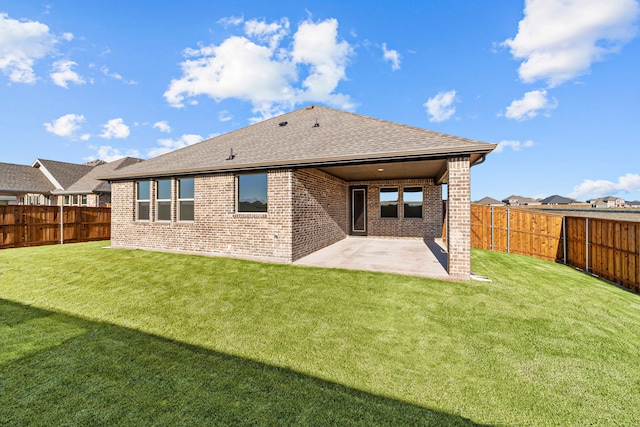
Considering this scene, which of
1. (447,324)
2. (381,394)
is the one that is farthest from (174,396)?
(447,324)

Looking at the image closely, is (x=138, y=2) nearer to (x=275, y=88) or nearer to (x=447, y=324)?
(x=275, y=88)

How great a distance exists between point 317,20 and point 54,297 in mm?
13377

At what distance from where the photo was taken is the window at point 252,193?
8.20m

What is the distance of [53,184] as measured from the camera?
21953 millimetres

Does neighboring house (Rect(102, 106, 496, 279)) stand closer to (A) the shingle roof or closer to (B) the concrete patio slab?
(A) the shingle roof

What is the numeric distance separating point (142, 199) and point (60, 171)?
21.8 metres

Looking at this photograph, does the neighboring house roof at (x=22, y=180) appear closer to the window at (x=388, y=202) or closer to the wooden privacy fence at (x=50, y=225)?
the wooden privacy fence at (x=50, y=225)

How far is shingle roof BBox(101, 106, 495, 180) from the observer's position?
6.51m

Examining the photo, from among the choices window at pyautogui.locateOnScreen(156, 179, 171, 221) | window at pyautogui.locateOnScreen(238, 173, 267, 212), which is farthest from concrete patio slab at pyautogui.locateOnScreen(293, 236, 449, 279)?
window at pyautogui.locateOnScreen(156, 179, 171, 221)

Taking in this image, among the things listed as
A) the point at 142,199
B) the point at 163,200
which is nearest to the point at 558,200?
the point at 163,200

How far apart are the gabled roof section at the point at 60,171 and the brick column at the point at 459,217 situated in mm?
29986

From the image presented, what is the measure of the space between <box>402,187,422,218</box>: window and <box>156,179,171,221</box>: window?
1078 cm

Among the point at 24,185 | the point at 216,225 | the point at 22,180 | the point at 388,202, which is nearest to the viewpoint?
the point at 216,225

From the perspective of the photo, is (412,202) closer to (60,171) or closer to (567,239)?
(567,239)
